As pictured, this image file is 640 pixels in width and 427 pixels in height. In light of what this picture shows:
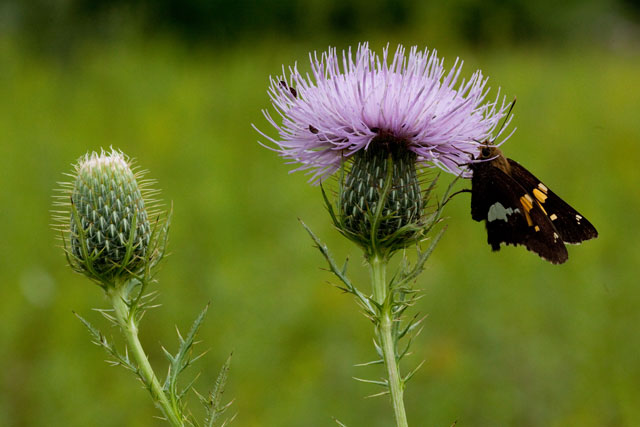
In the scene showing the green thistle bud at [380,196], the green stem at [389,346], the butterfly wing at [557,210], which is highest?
the butterfly wing at [557,210]

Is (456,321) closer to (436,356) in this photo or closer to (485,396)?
(436,356)

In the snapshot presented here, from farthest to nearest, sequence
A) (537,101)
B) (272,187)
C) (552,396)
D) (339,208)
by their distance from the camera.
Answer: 1. (537,101)
2. (272,187)
3. (552,396)
4. (339,208)

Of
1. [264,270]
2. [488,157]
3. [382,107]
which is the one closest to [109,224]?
[382,107]

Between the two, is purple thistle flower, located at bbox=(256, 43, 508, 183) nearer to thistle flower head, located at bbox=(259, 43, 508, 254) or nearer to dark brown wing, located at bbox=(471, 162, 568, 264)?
thistle flower head, located at bbox=(259, 43, 508, 254)

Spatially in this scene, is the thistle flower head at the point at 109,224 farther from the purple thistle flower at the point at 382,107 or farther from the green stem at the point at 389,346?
the green stem at the point at 389,346

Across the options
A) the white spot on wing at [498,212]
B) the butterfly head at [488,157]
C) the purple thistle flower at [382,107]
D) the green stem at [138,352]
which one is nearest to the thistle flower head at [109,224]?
the green stem at [138,352]

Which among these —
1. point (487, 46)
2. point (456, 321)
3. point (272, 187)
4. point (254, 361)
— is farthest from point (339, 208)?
point (487, 46)
